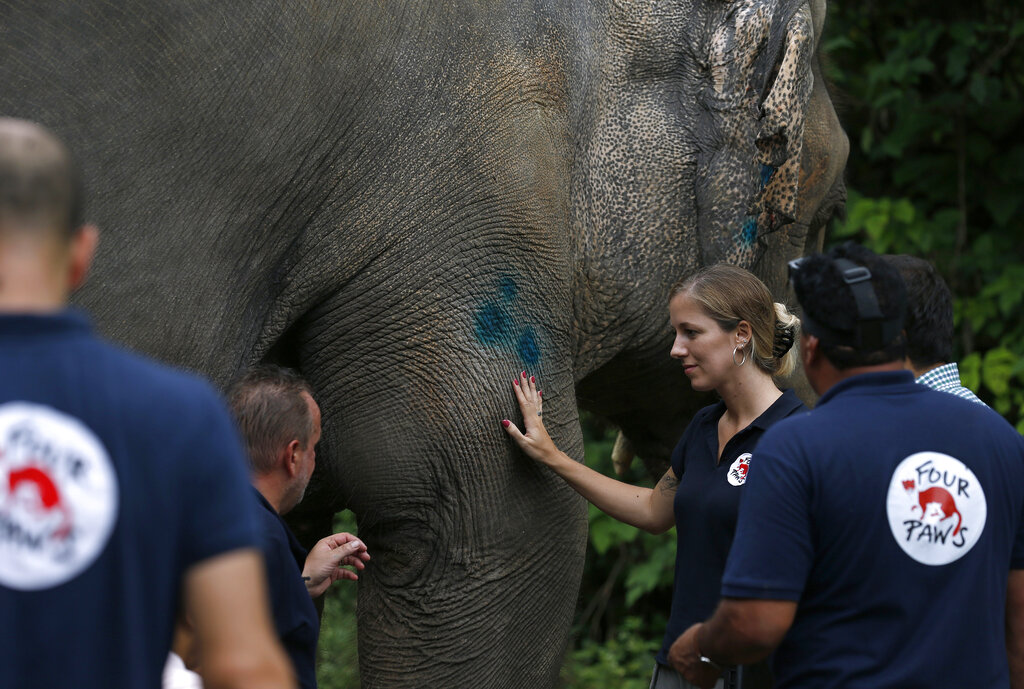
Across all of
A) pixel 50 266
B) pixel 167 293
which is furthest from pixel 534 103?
pixel 50 266

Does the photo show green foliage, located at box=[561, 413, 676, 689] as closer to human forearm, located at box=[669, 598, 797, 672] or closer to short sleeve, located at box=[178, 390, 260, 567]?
human forearm, located at box=[669, 598, 797, 672]

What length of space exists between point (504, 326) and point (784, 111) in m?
0.86

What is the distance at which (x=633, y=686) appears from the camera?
497 centimetres

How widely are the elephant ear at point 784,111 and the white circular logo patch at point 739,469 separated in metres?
0.91

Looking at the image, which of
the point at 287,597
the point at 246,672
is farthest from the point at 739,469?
the point at 246,672

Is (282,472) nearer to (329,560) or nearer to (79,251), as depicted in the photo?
(329,560)

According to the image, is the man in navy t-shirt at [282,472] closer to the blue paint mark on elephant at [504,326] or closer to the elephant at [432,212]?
the elephant at [432,212]

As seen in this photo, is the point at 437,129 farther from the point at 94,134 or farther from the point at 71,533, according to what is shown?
the point at 71,533

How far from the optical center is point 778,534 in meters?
1.70

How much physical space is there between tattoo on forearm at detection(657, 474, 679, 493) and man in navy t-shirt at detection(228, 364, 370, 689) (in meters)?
0.84

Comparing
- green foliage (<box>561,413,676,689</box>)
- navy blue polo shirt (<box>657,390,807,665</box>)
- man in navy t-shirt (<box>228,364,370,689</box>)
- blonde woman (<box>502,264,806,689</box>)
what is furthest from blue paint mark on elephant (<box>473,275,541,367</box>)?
green foliage (<box>561,413,676,689</box>)

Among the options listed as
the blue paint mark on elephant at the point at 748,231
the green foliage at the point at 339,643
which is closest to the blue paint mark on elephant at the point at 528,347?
the blue paint mark on elephant at the point at 748,231

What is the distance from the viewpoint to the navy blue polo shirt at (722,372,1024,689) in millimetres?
1704

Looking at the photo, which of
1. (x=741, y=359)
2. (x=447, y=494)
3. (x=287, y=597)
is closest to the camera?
(x=287, y=597)
